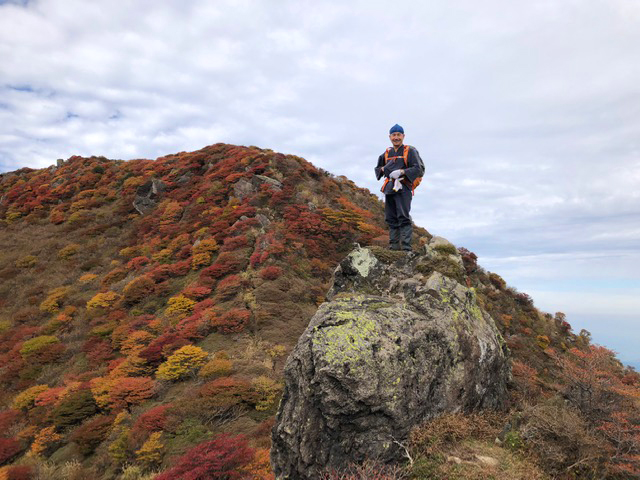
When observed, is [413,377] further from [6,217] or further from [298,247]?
[6,217]

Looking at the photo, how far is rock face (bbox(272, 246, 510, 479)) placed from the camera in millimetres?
4895

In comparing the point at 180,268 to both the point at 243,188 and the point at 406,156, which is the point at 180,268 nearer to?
the point at 243,188

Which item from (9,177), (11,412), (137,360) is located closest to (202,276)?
(137,360)

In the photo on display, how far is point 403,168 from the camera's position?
8625mm

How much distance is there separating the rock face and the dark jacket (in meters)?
2.76

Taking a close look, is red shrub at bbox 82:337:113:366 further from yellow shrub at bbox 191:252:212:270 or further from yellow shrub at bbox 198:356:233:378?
yellow shrub at bbox 198:356:233:378

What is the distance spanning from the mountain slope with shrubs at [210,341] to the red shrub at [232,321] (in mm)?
57

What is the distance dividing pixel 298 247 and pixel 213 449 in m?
12.7

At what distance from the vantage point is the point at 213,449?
25.6 feet

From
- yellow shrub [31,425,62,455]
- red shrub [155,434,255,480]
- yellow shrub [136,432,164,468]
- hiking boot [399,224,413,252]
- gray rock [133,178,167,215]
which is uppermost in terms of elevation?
gray rock [133,178,167,215]

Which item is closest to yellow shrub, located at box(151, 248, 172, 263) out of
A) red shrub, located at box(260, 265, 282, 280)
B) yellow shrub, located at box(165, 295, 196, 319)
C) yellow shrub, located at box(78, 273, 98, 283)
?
yellow shrub, located at box(78, 273, 98, 283)

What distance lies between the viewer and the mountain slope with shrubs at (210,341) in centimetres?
517

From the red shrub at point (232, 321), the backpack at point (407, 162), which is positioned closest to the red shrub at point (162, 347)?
the red shrub at point (232, 321)

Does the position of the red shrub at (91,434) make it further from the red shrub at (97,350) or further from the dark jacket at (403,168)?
the dark jacket at (403,168)
